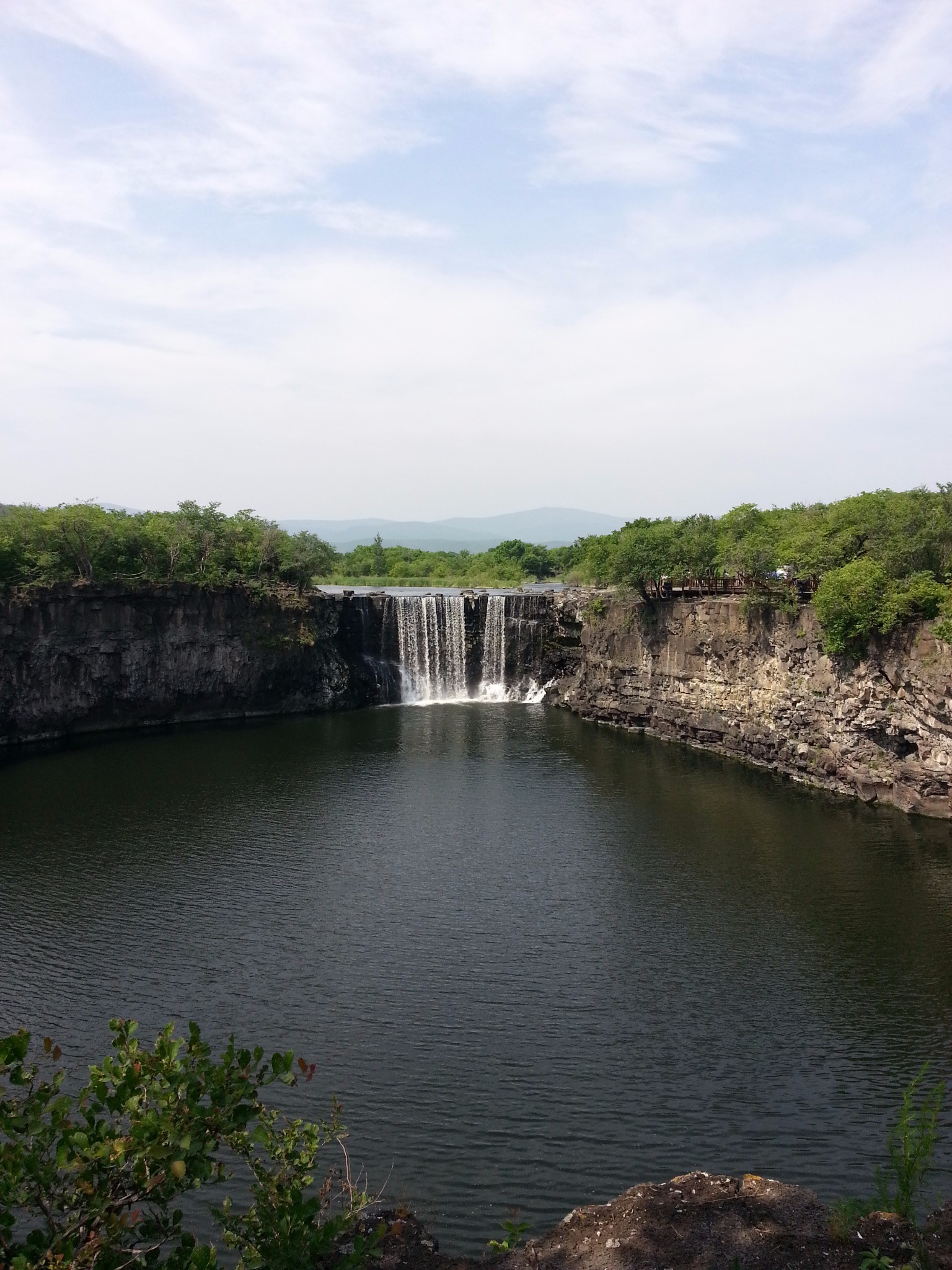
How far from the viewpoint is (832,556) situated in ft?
148

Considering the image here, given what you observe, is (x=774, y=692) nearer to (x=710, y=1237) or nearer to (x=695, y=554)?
(x=695, y=554)

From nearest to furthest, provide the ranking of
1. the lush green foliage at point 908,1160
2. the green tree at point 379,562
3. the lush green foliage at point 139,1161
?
the lush green foliage at point 139,1161
the lush green foliage at point 908,1160
the green tree at point 379,562

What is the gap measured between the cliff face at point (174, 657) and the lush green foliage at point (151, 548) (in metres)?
1.65

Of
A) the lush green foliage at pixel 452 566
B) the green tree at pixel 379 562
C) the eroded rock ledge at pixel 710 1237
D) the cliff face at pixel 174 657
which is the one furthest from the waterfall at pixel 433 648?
the eroded rock ledge at pixel 710 1237

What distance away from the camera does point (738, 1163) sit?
18.1 metres

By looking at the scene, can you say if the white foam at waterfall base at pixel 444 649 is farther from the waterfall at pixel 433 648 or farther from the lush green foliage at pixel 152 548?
the lush green foliage at pixel 152 548

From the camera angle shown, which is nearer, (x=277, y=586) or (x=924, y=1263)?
(x=924, y=1263)

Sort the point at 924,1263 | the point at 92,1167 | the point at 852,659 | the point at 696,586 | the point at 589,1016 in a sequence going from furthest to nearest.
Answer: the point at 696,586, the point at 852,659, the point at 589,1016, the point at 924,1263, the point at 92,1167

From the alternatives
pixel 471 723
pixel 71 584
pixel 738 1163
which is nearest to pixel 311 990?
pixel 738 1163

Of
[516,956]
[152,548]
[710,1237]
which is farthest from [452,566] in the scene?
[710,1237]

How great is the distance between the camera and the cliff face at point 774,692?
3906 cm

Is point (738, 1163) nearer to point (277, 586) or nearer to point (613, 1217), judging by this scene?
point (613, 1217)

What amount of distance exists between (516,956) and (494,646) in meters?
41.1

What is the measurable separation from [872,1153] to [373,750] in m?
35.2
